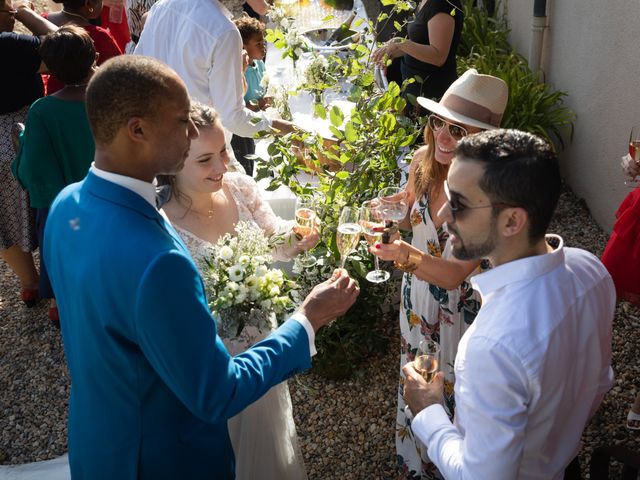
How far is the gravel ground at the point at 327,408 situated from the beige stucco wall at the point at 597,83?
4.51 feet

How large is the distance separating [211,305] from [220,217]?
0.60 m

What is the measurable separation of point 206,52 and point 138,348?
8.38 feet

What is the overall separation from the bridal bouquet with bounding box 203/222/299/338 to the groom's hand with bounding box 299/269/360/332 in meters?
0.24

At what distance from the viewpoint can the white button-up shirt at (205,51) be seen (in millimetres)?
3834

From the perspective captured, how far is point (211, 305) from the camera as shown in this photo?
2.36 metres

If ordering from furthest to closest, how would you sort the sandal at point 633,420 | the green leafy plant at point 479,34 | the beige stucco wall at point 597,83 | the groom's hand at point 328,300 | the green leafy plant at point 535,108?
the green leafy plant at point 479,34 → the green leafy plant at point 535,108 → the beige stucco wall at point 597,83 → the sandal at point 633,420 → the groom's hand at point 328,300

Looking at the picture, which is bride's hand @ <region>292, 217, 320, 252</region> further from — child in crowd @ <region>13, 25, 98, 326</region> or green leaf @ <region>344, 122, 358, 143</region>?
child in crowd @ <region>13, 25, 98, 326</region>

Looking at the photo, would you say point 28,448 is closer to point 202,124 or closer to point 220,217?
point 220,217

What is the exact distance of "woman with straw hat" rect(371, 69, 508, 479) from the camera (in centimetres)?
250

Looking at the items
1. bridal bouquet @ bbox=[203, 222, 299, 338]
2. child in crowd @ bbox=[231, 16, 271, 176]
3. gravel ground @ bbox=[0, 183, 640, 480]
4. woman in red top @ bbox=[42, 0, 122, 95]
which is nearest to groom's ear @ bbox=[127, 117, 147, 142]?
bridal bouquet @ bbox=[203, 222, 299, 338]

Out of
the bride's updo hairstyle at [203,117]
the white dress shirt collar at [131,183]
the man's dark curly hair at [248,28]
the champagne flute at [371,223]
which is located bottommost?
the champagne flute at [371,223]

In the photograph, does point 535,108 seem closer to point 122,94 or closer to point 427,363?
point 427,363

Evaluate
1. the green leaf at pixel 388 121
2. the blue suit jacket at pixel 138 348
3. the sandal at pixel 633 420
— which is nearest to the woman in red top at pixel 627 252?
the sandal at pixel 633 420

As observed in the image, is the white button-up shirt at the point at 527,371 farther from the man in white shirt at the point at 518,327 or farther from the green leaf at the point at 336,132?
the green leaf at the point at 336,132
